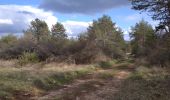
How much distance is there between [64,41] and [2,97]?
2945cm

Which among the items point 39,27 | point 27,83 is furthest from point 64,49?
point 39,27

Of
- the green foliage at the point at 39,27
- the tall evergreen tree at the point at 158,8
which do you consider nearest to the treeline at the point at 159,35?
the tall evergreen tree at the point at 158,8

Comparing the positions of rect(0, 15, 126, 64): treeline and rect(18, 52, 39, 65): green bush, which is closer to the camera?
rect(18, 52, 39, 65): green bush

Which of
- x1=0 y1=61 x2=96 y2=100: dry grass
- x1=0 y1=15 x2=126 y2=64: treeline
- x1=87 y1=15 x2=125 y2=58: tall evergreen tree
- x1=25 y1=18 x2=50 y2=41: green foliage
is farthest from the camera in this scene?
x1=25 y1=18 x2=50 y2=41: green foliage

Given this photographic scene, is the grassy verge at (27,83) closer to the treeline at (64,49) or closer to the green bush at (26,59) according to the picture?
the green bush at (26,59)

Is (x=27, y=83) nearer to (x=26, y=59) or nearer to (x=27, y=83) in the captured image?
(x=27, y=83)

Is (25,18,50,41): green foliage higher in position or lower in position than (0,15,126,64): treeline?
higher

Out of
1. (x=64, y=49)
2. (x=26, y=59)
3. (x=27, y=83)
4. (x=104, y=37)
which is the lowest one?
(x=27, y=83)

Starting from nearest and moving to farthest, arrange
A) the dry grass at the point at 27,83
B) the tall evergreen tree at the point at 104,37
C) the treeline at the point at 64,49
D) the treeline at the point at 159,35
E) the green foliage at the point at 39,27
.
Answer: the dry grass at the point at 27,83
the treeline at the point at 159,35
the treeline at the point at 64,49
the tall evergreen tree at the point at 104,37
the green foliage at the point at 39,27

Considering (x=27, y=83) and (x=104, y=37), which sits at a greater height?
(x=104, y=37)

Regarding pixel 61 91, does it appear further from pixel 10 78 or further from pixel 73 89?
pixel 10 78

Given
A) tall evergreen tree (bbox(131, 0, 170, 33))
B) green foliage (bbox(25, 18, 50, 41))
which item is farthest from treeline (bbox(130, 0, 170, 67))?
green foliage (bbox(25, 18, 50, 41))

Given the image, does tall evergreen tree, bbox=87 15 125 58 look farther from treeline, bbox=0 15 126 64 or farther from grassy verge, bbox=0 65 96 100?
grassy verge, bbox=0 65 96 100

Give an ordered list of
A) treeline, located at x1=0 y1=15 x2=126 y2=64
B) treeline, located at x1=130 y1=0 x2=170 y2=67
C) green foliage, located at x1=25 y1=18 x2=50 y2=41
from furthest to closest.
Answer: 1. green foliage, located at x1=25 y1=18 x2=50 y2=41
2. treeline, located at x1=0 y1=15 x2=126 y2=64
3. treeline, located at x1=130 y1=0 x2=170 y2=67
